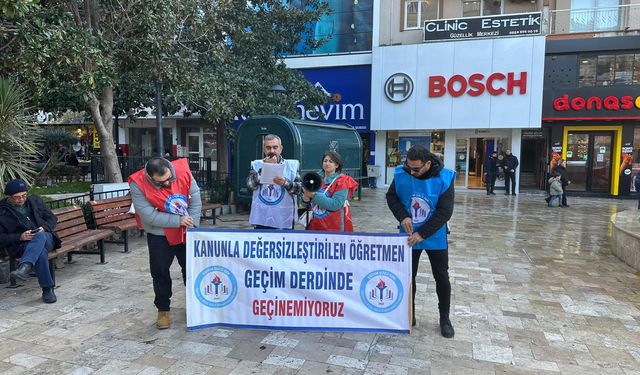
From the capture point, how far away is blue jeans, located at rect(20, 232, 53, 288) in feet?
15.5

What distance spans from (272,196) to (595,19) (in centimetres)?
1682

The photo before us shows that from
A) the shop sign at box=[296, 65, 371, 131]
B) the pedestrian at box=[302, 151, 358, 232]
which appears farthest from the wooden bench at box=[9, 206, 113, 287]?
the shop sign at box=[296, 65, 371, 131]

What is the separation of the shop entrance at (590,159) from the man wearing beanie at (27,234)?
673 inches

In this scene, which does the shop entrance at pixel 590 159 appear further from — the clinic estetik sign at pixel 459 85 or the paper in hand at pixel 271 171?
the paper in hand at pixel 271 171

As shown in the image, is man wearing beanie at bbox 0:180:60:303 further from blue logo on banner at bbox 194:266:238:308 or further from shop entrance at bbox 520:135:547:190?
shop entrance at bbox 520:135:547:190

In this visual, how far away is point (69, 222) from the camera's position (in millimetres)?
5945

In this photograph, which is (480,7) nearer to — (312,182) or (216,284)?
(312,182)

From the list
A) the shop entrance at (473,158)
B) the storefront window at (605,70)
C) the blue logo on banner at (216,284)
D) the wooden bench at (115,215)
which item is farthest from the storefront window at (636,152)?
the blue logo on banner at (216,284)

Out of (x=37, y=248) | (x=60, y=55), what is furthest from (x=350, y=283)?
(x=60, y=55)

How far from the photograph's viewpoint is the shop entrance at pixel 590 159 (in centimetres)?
1639

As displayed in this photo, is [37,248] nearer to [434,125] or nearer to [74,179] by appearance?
[74,179]

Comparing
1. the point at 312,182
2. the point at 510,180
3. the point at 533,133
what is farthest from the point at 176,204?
the point at 533,133

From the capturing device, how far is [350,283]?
391 cm

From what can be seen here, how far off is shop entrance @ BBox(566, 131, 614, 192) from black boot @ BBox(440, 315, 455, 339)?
49.9ft
